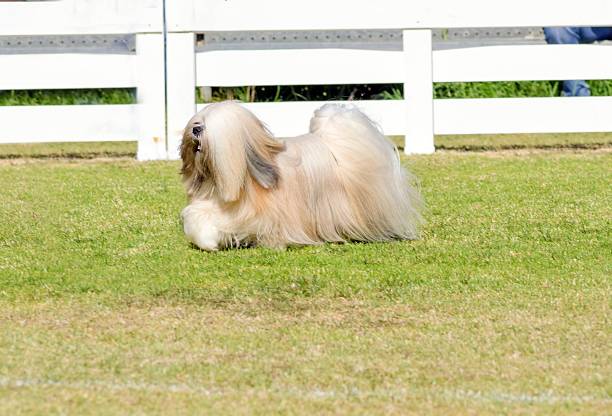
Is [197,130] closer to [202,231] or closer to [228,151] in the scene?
[228,151]

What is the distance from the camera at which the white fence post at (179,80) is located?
12070 mm

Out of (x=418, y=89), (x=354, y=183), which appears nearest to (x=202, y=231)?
(x=354, y=183)

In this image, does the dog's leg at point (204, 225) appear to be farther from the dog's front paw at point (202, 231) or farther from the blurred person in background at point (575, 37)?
the blurred person in background at point (575, 37)

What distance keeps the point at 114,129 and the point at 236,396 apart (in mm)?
7948

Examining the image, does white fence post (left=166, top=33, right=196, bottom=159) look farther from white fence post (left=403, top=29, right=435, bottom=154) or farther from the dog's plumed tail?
the dog's plumed tail

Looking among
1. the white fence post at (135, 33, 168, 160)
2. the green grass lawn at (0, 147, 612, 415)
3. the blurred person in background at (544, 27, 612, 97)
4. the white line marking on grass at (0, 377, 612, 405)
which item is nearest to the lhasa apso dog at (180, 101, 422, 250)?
the green grass lawn at (0, 147, 612, 415)

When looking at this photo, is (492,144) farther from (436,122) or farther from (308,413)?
(308,413)

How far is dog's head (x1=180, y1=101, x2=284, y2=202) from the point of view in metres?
6.91

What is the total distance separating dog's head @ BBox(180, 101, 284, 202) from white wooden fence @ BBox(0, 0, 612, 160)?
16.3 feet

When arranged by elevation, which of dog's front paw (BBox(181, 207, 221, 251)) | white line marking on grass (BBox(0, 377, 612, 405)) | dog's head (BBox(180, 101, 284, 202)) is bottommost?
white line marking on grass (BBox(0, 377, 612, 405))

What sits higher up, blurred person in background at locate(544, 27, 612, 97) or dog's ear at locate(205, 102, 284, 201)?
blurred person in background at locate(544, 27, 612, 97)

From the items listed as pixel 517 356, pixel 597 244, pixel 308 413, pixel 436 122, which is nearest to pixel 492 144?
pixel 436 122

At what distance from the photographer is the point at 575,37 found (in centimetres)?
1400

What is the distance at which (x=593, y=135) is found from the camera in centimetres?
1370
